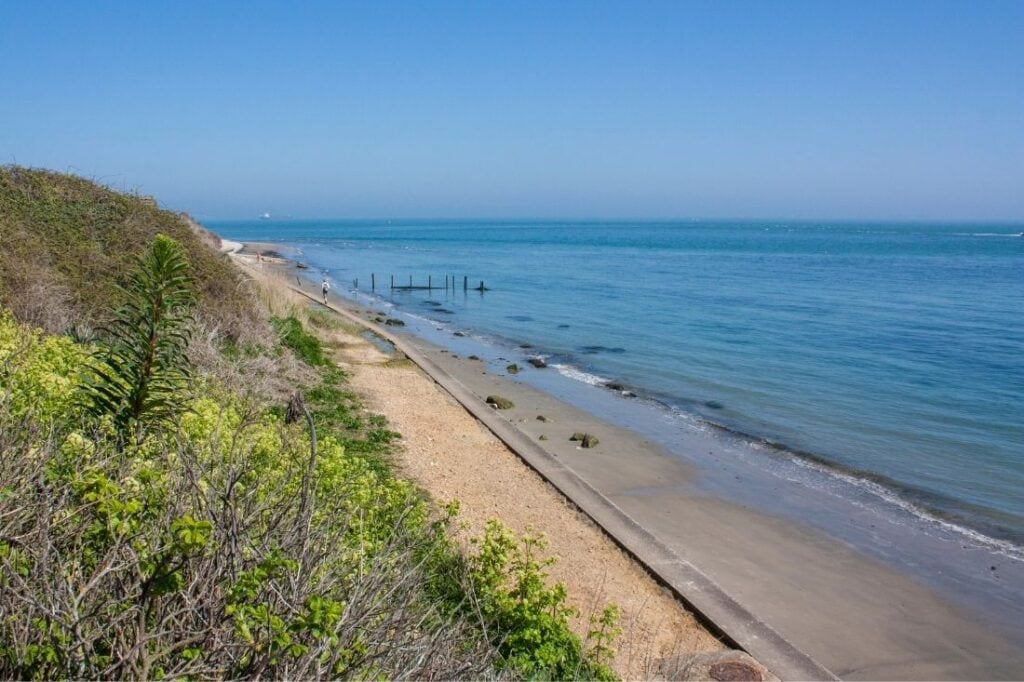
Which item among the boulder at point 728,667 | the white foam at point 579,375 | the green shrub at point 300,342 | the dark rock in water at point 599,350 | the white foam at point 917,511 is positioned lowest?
the dark rock in water at point 599,350

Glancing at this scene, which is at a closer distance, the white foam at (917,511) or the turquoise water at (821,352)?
the white foam at (917,511)

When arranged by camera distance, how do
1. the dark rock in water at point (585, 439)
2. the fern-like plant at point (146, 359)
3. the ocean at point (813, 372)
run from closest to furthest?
the fern-like plant at point (146, 359) < the ocean at point (813, 372) < the dark rock in water at point (585, 439)

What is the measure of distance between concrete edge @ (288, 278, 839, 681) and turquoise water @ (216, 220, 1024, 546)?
22.6ft

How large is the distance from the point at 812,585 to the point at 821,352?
22.2 m

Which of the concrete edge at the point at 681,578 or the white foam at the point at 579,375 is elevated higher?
the concrete edge at the point at 681,578

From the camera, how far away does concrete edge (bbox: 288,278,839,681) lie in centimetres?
954

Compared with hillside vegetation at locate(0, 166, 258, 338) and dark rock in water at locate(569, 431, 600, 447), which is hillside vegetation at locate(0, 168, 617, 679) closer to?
hillside vegetation at locate(0, 166, 258, 338)

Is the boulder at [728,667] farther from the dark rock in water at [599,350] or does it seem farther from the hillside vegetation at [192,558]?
the dark rock in water at [599,350]

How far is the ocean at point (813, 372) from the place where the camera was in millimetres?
16844

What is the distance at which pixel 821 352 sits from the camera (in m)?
33.1

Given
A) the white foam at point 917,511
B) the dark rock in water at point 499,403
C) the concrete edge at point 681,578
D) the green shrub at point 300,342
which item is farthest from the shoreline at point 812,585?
the green shrub at point 300,342

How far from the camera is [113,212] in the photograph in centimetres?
2108

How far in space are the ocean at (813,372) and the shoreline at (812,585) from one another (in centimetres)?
102

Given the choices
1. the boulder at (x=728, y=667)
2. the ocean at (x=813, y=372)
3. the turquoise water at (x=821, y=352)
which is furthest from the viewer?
the turquoise water at (x=821, y=352)
